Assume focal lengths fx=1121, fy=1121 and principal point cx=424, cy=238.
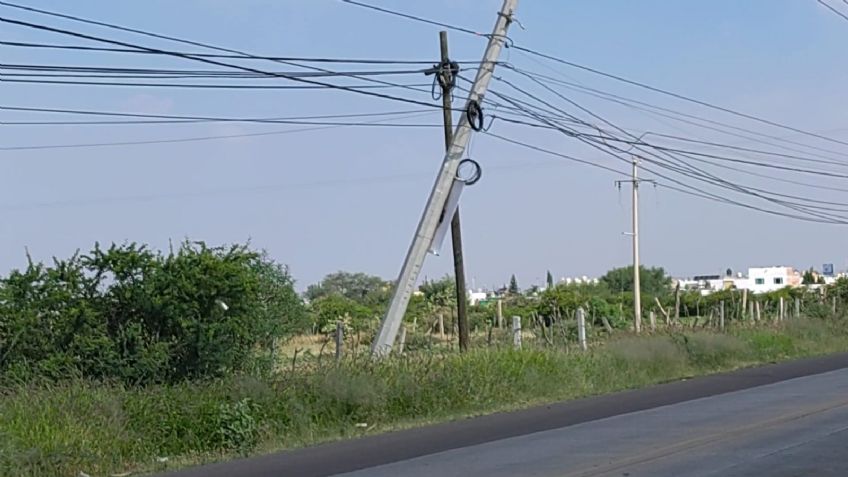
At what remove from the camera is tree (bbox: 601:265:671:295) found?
10431 cm

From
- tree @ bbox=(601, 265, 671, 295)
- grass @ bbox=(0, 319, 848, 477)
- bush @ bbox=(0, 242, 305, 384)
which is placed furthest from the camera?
tree @ bbox=(601, 265, 671, 295)

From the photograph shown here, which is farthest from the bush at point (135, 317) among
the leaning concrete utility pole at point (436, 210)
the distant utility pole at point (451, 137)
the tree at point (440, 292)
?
the tree at point (440, 292)

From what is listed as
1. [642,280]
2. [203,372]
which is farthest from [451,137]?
[642,280]

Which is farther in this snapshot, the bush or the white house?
the white house

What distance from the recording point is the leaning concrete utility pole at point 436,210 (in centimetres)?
2297

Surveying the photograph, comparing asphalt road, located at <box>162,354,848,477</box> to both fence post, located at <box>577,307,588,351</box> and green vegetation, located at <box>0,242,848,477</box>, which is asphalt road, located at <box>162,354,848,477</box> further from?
fence post, located at <box>577,307,588,351</box>

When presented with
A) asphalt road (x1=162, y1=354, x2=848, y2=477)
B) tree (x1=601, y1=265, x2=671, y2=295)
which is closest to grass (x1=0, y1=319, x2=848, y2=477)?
asphalt road (x1=162, y1=354, x2=848, y2=477)

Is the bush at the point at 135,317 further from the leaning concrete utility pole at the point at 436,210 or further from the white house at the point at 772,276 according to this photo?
the white house at the point at 772,276

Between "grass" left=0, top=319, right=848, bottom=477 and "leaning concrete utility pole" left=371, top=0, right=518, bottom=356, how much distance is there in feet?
5.96

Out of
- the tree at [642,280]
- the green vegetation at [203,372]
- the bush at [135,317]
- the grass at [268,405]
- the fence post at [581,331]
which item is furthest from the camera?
the tree at [642,280]

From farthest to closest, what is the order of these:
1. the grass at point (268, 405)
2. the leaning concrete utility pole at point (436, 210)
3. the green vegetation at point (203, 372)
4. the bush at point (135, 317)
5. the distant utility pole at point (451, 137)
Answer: the distant utility pole at point (451, 137)
the leaning concrete utility pole at point (436, 210)
the bush at point (135, 317)
the green vegetation at point (203, 372)
the grass at point (268, 405)

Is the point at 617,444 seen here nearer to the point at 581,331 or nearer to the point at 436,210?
the point at 436,210

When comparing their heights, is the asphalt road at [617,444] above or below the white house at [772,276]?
below

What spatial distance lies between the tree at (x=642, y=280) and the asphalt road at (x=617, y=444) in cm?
8261
